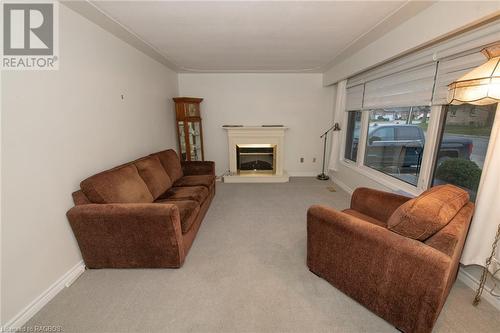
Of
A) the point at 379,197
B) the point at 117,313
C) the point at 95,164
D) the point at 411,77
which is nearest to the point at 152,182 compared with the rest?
the point at 95,164

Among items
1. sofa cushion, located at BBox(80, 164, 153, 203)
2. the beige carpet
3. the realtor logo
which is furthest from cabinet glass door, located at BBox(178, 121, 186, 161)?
the realtor logo

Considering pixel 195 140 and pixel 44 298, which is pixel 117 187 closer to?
pixel 44 298

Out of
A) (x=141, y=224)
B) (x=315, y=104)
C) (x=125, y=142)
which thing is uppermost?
(x=315, y=104)

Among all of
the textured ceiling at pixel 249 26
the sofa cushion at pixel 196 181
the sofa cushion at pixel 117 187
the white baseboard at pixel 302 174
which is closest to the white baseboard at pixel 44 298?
the sofa cushion at pixel 117 187

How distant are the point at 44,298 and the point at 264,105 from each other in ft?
14.0

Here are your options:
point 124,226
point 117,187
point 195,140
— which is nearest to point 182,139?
point 195,140

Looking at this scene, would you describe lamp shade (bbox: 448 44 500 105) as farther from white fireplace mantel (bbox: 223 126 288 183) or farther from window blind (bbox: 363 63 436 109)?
white fireplace mantel (bbox: 223 126 288 183)

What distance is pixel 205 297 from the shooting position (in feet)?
5.30

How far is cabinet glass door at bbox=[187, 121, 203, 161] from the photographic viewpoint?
13.8 ft

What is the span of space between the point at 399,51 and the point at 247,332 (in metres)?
2.88

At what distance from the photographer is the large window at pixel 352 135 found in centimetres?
383

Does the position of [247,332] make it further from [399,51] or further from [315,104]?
[315,104]

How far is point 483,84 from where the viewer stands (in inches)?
46.1

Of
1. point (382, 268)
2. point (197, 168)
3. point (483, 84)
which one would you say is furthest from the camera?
point (197, 168)
